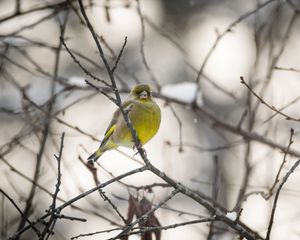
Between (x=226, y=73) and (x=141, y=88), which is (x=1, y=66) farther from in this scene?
(x=226, y=73)

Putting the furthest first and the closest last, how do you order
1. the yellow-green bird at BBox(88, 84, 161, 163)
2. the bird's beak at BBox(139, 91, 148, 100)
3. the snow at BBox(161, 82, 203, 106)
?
1. the snow at BBox(161, 82, 203, 106)
2. the bird's beak at BBox(139, 91, 148, 100)
3. the yellow-green bird at BBox(88, 84, 161, 163)

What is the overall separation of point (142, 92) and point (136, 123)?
32 centimetres

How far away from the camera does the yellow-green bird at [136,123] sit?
4.75 m

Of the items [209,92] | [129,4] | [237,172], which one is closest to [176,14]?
[209,92]

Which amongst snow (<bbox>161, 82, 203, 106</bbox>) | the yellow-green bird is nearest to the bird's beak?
the yellow-green bird

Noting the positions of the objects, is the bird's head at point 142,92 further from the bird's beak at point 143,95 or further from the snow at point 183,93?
the snow at point 183,93

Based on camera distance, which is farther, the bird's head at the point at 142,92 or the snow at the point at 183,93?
the snow at the point at 183,93

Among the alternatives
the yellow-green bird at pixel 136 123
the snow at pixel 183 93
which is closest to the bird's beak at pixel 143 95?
the yellow-green bird at pixel 136 123

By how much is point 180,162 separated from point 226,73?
1796 millimetres

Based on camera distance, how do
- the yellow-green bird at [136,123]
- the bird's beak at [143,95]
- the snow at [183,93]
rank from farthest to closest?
the snow at [183,93] < the bird's beak at [143,95] < the yellow-green bird at [136,123]

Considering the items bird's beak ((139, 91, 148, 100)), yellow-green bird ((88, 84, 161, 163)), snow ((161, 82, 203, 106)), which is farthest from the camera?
snow ((161, 82, 203, 106))

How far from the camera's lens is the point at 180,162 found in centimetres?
1184

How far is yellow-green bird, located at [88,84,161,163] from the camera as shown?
4750mm

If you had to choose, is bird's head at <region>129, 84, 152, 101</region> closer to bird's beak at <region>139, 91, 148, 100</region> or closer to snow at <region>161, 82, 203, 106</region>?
bird's beak at <region>139, 91, 148, 100</region>
